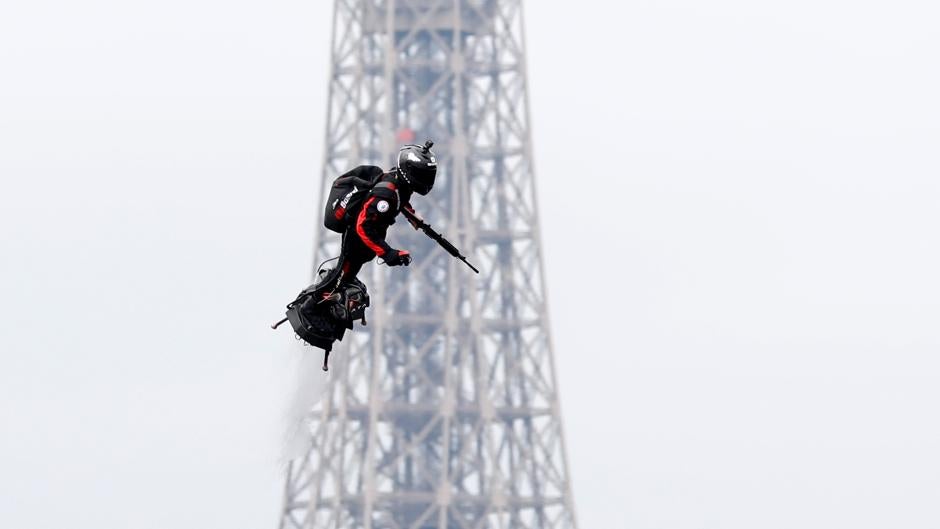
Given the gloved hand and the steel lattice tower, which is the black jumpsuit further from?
the steel lattice tower

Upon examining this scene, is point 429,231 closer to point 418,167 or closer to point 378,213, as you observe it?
point 378,213

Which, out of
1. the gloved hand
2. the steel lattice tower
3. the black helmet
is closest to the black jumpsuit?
the gloved hand

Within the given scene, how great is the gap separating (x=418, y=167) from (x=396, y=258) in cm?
147

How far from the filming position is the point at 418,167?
48594 mm

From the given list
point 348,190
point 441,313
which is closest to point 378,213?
point 348,190

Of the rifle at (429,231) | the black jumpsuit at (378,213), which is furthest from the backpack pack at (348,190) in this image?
the rifle at (429,231)

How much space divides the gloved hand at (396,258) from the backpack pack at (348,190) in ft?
3.36

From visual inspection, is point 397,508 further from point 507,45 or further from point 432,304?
point 507,45

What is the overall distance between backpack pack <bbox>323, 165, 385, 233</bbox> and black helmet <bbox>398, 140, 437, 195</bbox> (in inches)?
16.8

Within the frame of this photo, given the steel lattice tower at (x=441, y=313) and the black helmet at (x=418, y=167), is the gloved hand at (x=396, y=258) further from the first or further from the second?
the steel lattice tower at (x=441, y=313)

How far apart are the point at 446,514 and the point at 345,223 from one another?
13279cm

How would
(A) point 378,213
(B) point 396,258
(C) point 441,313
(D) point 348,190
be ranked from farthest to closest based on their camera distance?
(C) point 441,313 → (D) point 348,190 → (A) point 378,213 → (B) point 396,258

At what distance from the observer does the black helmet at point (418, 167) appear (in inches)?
1909

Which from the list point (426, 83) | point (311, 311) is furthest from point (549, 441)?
point (311, 311)
